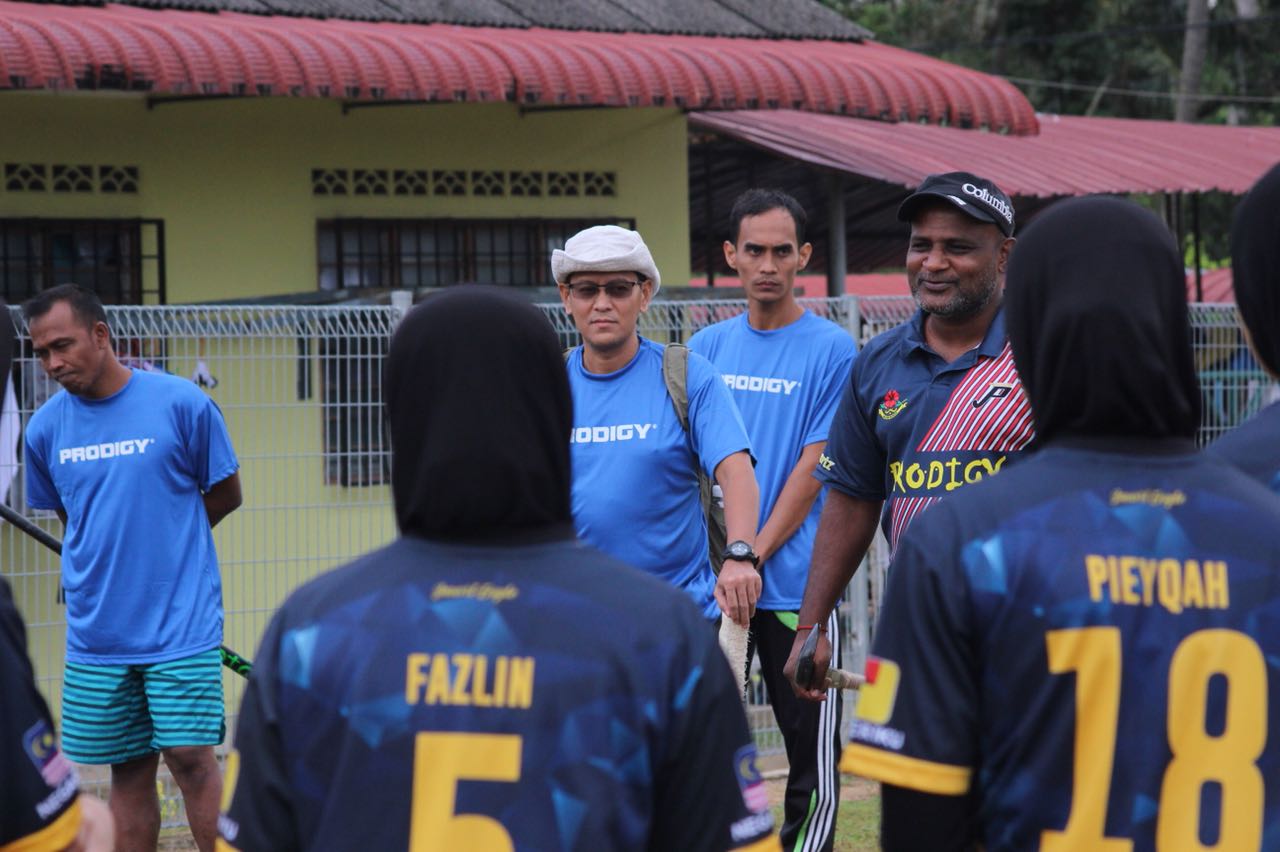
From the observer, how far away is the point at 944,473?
444 centimetres

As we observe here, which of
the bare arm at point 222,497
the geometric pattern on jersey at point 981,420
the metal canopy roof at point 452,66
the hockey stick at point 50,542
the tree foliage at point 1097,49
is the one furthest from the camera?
the tree foliage at point 1097,49

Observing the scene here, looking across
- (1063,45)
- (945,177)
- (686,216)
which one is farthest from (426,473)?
(1063,45)

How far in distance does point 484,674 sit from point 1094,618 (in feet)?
2.89

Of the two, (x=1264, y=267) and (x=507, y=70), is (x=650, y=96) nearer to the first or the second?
(x=507, y=70)

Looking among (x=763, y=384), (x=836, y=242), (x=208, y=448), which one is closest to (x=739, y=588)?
(x=763, y=384)

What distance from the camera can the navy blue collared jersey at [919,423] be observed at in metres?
4.38

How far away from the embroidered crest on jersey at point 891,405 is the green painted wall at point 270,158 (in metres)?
6.16

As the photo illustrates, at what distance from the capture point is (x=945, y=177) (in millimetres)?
4613

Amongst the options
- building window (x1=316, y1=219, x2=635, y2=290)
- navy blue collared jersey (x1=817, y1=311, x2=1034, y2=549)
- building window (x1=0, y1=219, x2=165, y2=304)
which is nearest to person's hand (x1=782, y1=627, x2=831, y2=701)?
navy blue collared jersey (x1=817, y1=311, x2=1034, y2=549)

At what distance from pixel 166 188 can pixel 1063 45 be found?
75.9ft

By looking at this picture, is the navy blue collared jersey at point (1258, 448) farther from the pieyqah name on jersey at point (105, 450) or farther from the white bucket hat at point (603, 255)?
the pieyqah name on jersey at point (105, 450)

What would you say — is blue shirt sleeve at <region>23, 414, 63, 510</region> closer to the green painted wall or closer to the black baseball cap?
the green painted wall

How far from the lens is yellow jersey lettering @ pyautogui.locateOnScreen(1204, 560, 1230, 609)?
2.63 metres

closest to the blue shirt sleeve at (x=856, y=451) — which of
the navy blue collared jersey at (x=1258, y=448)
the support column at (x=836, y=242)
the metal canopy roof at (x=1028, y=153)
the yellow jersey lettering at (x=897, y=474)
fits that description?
the yellow jersey lettering at (x=897, y=474)
